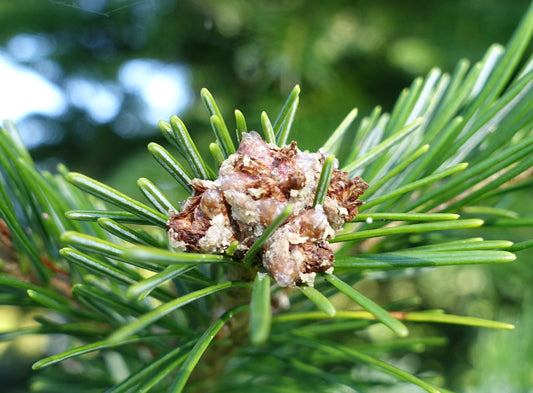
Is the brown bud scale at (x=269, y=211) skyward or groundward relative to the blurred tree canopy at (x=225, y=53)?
groundward

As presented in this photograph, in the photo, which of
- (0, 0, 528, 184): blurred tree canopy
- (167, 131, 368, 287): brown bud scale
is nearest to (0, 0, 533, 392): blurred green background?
(0, 0, 528, 184): blurred tree canopy

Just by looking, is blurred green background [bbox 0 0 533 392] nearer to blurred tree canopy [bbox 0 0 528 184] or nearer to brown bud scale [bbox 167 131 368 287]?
blurred tree canopy [bbox 0 0 528 184]

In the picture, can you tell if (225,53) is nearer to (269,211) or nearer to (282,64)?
(282,64)

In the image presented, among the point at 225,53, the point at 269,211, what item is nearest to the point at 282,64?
the point at 225,53

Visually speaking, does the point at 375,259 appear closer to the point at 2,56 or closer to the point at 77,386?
the point at 77,386

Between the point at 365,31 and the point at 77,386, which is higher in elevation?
the point at 365,31

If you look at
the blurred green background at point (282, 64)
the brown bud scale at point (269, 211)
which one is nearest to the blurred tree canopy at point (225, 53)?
Result: the blurred green background at point (282, 64)

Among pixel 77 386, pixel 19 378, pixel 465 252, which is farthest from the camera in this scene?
pixel 19 378

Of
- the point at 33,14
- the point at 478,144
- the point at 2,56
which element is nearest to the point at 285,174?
the point at 478,144

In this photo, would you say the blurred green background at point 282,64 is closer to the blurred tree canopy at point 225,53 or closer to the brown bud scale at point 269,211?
the blurred tree canopy at point 225,53
